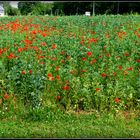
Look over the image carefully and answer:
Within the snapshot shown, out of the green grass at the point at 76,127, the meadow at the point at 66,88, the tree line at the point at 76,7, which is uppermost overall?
the tree line at the point at 76,7

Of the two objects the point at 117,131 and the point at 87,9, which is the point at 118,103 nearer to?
the point at 117,131

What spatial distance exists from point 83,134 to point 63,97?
1.09 m

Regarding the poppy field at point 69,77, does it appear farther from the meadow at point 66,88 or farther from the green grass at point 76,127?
the green grass at point 76,127

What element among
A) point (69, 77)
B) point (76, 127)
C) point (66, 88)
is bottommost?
point (76, 127)

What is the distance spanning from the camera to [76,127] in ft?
18.1

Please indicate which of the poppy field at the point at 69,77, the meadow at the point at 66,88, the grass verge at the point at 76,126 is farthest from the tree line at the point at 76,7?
the grass verge at the point at 76,126

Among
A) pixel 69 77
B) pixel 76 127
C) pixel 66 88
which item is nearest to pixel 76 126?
pixel 76 127

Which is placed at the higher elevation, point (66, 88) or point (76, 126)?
point (66, 88)

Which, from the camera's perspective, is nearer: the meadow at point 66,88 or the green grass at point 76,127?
the green grass at point 76,127

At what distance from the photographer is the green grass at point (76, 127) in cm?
529

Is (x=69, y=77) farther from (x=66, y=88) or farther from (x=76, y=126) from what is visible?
(x=76, y=126)

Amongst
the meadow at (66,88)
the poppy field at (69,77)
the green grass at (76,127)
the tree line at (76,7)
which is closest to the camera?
the green grass at (76,127)

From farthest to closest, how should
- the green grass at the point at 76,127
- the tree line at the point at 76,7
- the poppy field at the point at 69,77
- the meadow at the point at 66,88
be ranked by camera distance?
the tree line at the point at 76,7 < the poppy field at the point at 69,77 < the meadow at the point at 66,88 < the green grass at the point at 76,127

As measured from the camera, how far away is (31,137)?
17.1ft
